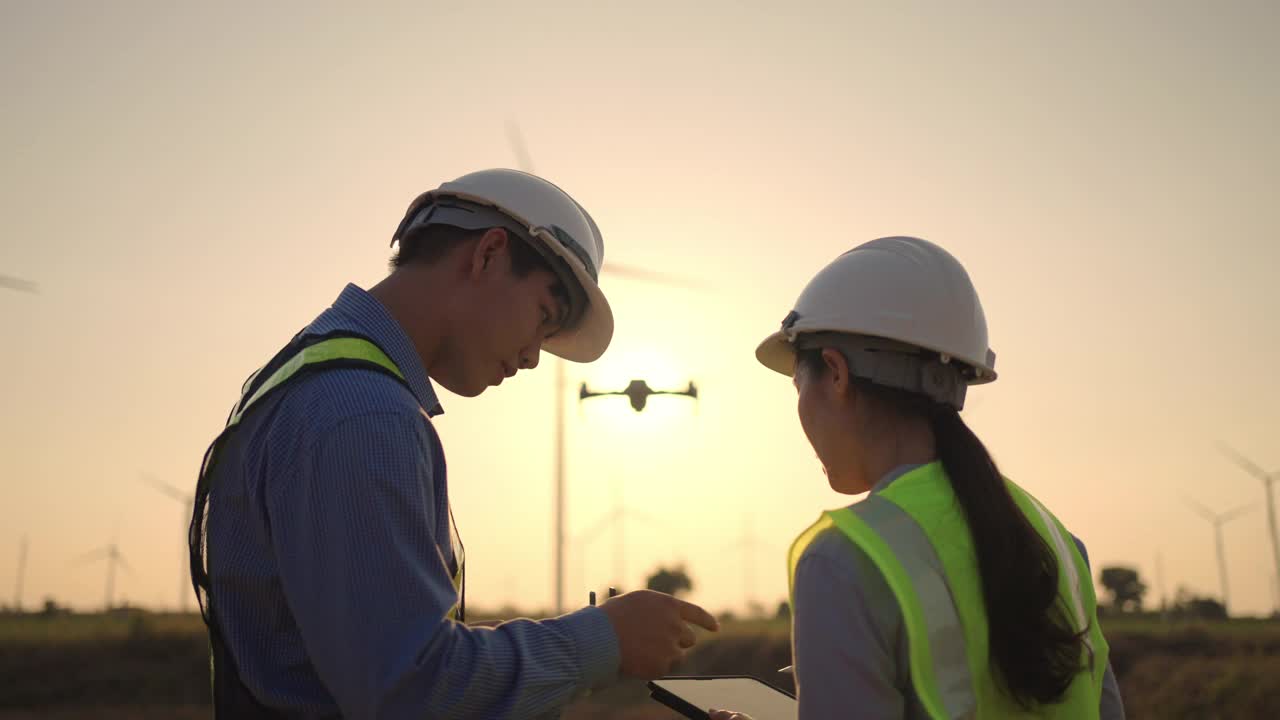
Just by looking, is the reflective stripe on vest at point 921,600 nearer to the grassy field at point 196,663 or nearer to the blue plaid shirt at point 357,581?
the blue plaid shirt at point 357,581

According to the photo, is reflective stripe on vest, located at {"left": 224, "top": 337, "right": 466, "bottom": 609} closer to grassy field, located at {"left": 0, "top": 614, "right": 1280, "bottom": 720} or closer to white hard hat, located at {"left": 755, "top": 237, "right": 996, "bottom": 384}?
white hard hat, located at {"left": 755, "top": 237, "right": 996, "bottom": 384}

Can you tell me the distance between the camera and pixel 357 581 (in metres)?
2.95

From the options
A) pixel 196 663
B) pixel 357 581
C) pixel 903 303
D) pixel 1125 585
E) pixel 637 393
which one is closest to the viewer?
pixel 357 581

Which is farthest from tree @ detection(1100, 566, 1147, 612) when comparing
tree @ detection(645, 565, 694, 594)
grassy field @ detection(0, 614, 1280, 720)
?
tree @ detection(645, 565, 694, 594)

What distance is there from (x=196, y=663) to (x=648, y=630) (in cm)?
3150

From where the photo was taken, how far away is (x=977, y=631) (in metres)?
3.33

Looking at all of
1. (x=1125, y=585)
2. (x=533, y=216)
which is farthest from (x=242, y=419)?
(x=1125, y=585)

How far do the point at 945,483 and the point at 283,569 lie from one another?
78.0 inches

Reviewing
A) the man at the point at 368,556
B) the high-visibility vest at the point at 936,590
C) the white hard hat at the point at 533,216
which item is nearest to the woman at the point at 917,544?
the high-visibility vest at the point at 936,590

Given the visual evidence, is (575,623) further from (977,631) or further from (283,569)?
(977,631)

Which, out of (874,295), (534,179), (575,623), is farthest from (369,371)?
(874,295)

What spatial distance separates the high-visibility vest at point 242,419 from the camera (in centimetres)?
328

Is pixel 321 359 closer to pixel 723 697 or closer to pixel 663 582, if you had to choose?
pixel 723 697

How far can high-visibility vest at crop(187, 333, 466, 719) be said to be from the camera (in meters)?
3.28
